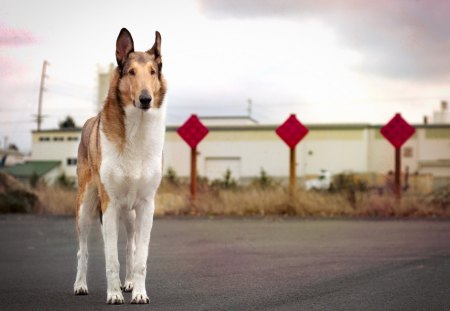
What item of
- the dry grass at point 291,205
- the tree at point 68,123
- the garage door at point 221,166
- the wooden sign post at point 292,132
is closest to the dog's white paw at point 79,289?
the dry grass at point 291,205

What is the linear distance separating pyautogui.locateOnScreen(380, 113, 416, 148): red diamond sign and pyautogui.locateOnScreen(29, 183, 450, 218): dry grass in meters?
2.35

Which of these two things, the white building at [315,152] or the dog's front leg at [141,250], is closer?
the dog's front leg at [141,250]

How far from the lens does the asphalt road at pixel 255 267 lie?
7336 mm

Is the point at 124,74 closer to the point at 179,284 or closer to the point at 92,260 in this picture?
the point at 179,284

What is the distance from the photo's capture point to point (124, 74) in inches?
263

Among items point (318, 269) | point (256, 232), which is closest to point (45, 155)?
point (256, 232)

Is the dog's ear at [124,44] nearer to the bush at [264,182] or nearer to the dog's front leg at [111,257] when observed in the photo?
the dog's front leg at [111,257]

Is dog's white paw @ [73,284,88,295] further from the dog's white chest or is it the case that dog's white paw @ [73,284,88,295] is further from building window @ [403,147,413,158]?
building window @ [403,147,413,158]

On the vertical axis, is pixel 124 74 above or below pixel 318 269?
above

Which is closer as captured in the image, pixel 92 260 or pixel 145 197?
pixel 145 197

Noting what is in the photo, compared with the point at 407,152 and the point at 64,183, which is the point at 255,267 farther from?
the point at 407,152

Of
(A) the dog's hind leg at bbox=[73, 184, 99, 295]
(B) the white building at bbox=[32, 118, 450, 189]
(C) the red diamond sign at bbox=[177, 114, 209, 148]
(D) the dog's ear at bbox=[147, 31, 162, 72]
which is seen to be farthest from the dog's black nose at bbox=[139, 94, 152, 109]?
(B) the white building at bbox=[32, 118, 450, 189]

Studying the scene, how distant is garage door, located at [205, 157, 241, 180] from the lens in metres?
62.4

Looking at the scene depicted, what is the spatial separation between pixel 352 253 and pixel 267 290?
4.10 meters
